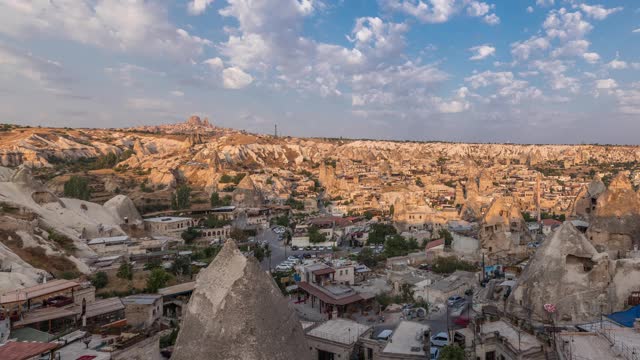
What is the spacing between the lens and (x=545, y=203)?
54.9 metres

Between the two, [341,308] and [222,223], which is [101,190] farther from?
[341,308]

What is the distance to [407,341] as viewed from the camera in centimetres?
1366

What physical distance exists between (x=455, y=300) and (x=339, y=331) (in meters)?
7.01

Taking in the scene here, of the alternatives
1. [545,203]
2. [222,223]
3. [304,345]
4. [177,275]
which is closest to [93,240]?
[177,275]

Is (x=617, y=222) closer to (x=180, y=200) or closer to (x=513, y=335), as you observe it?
(x=513, y=335)

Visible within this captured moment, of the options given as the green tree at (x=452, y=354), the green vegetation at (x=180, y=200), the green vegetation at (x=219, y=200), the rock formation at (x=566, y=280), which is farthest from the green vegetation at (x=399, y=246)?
the green vegetation at (x=180, y=200)

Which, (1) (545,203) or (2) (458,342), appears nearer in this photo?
(2) (458,342)

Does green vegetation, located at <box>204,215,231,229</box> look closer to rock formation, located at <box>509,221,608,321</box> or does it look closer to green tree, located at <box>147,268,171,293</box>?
green tree, located at <box>147,268,171,293</box>

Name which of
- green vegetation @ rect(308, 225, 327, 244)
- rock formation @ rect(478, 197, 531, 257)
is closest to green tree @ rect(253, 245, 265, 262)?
green vegetation @ rect(308, 225, 327, 244)

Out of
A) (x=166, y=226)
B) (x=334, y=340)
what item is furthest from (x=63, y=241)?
(x=334, y=340)

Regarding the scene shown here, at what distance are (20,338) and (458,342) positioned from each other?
39.4 ft

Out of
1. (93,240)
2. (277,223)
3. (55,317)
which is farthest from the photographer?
(277,223)

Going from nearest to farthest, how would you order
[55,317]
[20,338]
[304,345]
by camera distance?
[304,345] < [20,338] < [55,317]

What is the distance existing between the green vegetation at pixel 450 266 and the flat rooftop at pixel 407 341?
11.7m
